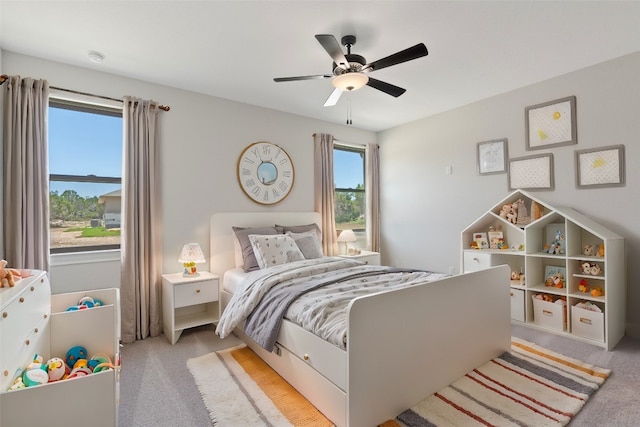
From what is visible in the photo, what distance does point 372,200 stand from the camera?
202 inches

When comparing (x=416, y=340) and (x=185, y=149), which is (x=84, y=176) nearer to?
(x=185, y=149)

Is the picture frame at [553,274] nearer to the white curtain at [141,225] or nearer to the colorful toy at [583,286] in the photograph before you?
the colorful toy at [583,286]

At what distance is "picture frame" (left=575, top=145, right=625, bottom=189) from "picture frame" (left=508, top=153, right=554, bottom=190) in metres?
0.25

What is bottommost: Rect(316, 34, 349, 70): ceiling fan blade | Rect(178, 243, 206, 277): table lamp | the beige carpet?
the beige carpet

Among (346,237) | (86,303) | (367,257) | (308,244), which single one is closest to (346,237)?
(346,237)

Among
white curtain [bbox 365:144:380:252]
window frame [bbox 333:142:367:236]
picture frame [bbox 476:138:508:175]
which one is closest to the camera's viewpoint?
picture frame [bbox 476:138:508:175]

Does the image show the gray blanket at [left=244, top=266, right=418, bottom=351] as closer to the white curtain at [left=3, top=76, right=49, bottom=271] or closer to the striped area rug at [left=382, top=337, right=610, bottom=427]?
the striped area rug at [left=382, top=337, right=610, bottom=427]

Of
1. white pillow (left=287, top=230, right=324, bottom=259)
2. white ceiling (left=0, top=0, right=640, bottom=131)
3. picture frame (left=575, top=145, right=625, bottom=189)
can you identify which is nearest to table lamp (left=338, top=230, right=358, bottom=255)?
white pillow (left=287, top=230, right=324, bottom=259)

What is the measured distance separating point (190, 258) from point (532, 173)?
12.3 feet

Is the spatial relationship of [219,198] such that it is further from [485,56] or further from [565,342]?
[565,342]

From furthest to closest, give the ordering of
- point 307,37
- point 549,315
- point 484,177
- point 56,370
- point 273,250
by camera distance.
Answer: point 484,177 < point 273,250 < point 549,315 < point 307,37 < point 56,370

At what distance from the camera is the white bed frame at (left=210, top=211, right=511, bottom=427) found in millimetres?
1614

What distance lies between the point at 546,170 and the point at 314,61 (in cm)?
268

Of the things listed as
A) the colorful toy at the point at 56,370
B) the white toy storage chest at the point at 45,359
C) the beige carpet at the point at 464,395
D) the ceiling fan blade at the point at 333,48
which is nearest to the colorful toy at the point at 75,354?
the white toy storage chest at the point at 45,359
